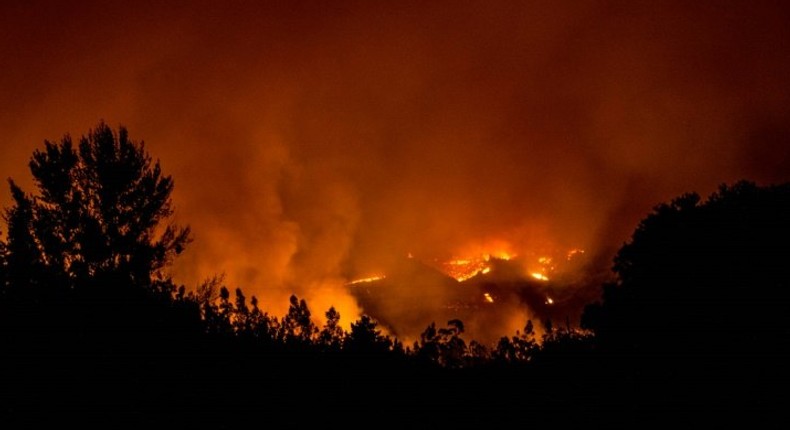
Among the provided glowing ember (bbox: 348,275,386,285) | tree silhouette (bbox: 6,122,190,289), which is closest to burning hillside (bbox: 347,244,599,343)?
glowing ember (bbox: 348,275,386,285)

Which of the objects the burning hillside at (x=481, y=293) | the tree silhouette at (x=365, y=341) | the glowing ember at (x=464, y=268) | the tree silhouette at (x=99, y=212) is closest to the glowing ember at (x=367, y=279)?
the burning hillside at (x=481, y=293)

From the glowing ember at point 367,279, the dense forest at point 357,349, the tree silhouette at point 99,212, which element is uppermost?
the glowing ember at point 367,279

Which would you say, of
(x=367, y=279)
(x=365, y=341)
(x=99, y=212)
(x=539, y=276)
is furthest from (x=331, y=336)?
(x=539, y=276)

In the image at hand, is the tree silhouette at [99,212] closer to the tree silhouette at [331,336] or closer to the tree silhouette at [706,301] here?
the tree silhouette at [331,336]

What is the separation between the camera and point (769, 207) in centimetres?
1741

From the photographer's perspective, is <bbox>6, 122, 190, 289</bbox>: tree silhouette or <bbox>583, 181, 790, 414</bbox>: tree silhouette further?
<bbox>6, 122, 190, 289</bbox>: tree silhouette

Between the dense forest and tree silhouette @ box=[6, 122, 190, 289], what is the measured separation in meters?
0.08

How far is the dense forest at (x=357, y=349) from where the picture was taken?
8.69 metres

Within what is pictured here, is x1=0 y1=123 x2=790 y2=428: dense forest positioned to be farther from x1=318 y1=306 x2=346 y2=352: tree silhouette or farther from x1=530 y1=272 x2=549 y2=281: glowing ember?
x1=530 y1=272 x2=549 y2=281: glowing ember

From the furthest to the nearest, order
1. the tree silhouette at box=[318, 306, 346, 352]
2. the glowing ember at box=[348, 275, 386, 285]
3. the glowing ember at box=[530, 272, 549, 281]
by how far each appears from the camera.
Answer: the glowing ember at box=[530, 272, 549, 281] → the glowing ember at box=[348, 275, 386, 285] → the tree silhouette at box=[318, 306, 346, 352]

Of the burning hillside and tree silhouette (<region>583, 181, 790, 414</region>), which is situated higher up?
the burning hillside

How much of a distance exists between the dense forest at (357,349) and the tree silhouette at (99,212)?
79mm

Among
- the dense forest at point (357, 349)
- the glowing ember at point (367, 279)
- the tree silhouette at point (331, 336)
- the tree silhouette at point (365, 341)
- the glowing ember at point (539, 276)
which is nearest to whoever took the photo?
the dense forest at point (357, 349)

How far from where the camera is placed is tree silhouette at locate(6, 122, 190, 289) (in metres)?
17.5
